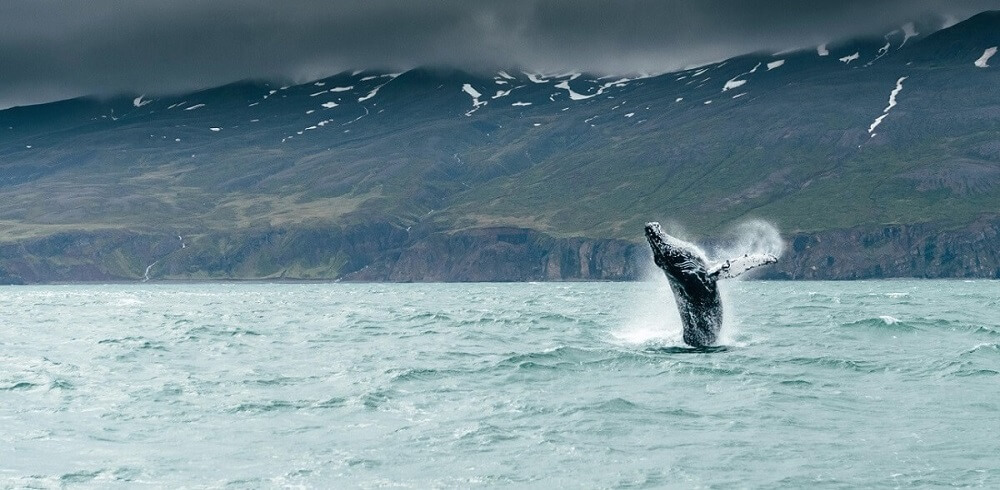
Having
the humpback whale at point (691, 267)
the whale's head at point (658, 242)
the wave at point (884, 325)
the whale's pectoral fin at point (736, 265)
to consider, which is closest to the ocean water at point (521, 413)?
the wave at point (884, 325)

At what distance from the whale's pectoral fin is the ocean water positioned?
198cm

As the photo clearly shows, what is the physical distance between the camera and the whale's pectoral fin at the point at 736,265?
26.2 metres

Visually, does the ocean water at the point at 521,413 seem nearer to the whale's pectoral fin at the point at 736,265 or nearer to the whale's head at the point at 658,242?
the whale's pectoral fin at the point at 736,265

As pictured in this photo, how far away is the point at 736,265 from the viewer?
26328mm

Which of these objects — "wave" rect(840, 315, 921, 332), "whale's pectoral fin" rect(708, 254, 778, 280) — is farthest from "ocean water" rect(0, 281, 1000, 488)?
"whale's pectoral fin" rect(708, 254, 778, 280)

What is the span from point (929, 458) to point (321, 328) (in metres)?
33.1

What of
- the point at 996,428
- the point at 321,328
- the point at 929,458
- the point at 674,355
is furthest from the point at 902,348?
the point at 321,328

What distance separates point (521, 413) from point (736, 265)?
6694 millimetres

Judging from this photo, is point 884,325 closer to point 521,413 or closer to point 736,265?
point 736,265

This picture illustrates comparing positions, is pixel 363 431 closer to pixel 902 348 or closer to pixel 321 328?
pixel 902 348

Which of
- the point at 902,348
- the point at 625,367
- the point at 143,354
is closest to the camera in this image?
the point at 625,367

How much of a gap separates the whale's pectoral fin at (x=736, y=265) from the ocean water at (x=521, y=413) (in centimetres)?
198

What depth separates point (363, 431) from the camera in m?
21.0

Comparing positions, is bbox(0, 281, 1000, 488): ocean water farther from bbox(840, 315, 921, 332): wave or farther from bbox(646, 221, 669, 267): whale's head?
bbox(646, 221, 669, 267): whale's head
